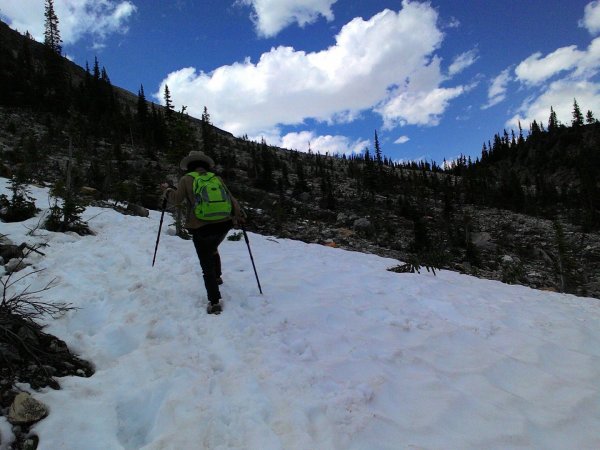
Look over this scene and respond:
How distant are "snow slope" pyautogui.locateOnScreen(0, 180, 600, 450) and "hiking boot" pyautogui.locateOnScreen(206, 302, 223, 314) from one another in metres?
0.12

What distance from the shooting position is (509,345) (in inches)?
163

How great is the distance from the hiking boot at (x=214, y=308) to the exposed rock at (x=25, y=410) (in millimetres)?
2303

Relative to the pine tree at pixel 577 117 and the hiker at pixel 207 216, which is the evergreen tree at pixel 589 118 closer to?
the pine tree at pixel 577 117

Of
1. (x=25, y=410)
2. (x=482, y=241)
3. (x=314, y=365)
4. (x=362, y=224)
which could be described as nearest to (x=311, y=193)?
(x=362, y=224)

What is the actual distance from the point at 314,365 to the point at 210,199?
2602 mm

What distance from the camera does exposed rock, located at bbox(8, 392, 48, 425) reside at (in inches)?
93.8

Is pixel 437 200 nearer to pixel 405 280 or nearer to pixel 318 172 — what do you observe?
pixel 318 172

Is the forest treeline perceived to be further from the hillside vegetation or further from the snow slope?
the snow slope

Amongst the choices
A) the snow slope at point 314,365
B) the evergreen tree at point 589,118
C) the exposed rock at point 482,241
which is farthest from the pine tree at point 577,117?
the snow slope at point 314,365

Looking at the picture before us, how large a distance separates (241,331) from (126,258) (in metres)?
3.73

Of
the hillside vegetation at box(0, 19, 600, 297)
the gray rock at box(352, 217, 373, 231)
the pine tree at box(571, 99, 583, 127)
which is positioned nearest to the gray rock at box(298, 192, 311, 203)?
the hillside vegetation at box(0, 19, 600, 297)

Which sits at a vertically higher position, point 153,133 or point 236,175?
point 153,133

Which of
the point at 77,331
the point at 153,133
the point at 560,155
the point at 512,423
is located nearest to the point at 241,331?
the point at 77,331

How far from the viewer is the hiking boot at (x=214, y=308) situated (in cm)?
477
